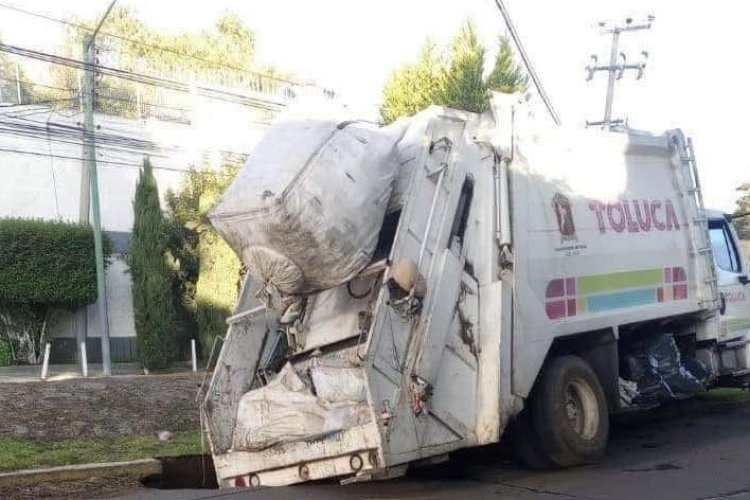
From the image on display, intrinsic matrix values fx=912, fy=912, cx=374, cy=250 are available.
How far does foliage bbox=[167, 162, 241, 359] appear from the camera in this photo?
69.7 feet

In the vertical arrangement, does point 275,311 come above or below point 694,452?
above

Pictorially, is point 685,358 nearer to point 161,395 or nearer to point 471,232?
point 471,232

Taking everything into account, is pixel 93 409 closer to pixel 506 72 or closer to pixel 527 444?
pixel 527 444

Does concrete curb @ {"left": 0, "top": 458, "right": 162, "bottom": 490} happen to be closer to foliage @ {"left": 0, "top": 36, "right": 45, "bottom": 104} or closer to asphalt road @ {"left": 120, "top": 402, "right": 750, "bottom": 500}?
asphalt road @ {"left": 120, "top": 402, "right": 750, "bottom": 500}

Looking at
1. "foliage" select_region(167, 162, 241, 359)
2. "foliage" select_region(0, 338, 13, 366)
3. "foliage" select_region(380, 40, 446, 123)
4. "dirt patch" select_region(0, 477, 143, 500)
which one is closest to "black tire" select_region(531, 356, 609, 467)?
"dirt patch" select_region(0, 477, 143, 500)

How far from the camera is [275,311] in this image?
23.7 ft

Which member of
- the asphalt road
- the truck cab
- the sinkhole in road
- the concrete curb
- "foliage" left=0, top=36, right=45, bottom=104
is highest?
"foliage" left=0, top=36, right=45, bottom=104

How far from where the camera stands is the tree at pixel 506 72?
20.0 metres

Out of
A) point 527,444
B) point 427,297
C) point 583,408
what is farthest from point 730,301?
point 427,297

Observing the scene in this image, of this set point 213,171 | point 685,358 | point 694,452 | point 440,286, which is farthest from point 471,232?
point 213,171

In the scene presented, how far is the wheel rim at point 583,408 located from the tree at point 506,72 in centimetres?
1266

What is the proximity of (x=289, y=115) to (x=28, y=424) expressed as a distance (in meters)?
5.52

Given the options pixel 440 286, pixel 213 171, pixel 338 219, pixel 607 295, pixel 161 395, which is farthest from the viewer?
pixel 213 171

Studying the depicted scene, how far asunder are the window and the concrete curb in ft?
22.3
